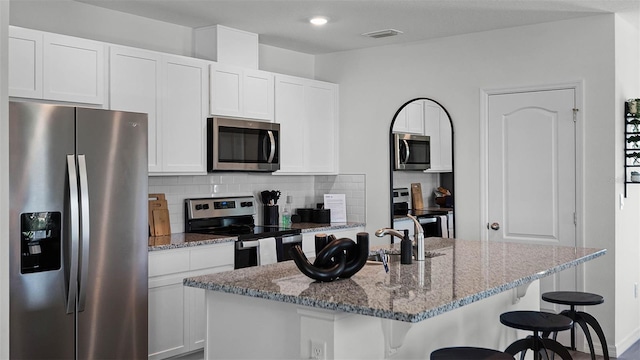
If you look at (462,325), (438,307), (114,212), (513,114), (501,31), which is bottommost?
(462,325)

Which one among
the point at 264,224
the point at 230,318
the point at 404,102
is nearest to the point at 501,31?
the point at 404,102

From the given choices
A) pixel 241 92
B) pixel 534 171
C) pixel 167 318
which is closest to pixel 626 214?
pixel 534 171

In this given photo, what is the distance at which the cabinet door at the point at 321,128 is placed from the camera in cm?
589

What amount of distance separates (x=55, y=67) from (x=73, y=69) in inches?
4.7

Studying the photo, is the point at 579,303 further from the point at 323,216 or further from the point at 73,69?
the point at 73,69

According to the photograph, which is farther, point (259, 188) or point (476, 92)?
point (259, 188)

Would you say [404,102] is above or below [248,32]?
below

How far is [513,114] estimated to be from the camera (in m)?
5.16

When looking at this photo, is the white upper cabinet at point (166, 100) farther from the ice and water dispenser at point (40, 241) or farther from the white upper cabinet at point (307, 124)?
the ice and water dispenser at point (40, 241)

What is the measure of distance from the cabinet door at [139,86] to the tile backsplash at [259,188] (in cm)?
→ 50

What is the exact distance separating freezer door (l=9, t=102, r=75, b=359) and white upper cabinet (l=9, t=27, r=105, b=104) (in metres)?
0.45

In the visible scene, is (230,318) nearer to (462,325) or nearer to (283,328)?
(283,328)

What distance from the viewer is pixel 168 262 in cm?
427

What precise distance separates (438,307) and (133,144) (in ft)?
7.80
